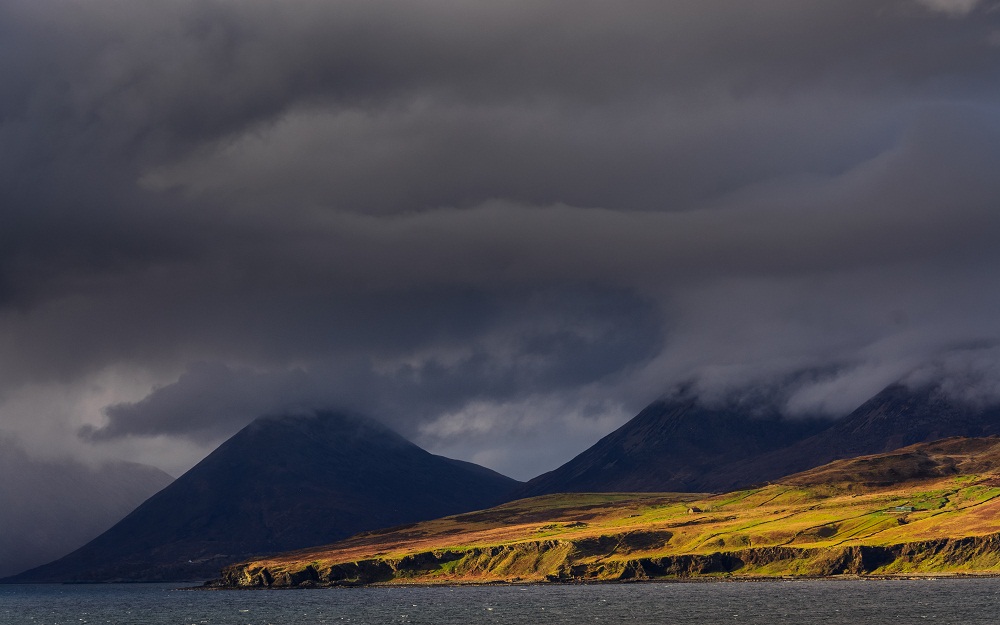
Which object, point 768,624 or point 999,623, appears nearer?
point 999,623

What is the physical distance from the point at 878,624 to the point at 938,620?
9.74 meters

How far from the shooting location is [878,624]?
194500mm

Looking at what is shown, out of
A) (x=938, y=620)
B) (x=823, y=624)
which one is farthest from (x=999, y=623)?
(x=823, y=624)

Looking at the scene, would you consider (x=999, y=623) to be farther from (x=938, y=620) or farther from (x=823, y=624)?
(x=823, y=624)

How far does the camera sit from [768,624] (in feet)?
656

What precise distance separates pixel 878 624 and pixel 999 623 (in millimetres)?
17906

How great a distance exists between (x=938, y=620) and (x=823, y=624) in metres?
17.8

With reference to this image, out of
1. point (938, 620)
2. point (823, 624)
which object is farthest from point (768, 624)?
point (938, 620)

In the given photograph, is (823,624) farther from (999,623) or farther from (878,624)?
(999,623)

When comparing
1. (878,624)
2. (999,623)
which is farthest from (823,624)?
(999,623)

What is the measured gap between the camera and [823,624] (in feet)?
648

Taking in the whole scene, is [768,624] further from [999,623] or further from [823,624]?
[999,623]

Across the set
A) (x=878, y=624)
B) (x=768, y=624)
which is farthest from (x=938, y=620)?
(x=768, y=624)

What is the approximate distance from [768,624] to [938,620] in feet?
86.7
